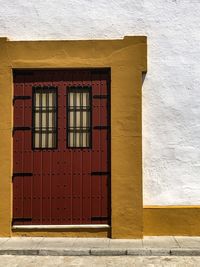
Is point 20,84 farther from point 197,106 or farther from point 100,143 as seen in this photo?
point 197,106

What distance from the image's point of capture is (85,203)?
30.6 feet

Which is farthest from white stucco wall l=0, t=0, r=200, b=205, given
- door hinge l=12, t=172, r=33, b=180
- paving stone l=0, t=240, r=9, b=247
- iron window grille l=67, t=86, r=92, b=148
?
paving stone l=0, t=240, r=9, b=247

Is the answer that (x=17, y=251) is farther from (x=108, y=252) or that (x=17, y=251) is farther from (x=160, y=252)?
(x=160, y=252)

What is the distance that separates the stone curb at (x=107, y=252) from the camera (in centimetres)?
802

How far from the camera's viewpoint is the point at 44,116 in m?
9.52

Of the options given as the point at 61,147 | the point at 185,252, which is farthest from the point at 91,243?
the point at 61,147

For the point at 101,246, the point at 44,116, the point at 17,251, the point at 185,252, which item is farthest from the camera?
the point at 44,116

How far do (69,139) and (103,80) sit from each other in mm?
1401

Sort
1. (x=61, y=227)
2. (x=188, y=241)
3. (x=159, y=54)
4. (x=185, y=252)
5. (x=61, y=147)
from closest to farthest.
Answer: (x=185, y=252), (x=188, y=241), (x=61, y=227), (x=61, y=147), (x=159, y=54)

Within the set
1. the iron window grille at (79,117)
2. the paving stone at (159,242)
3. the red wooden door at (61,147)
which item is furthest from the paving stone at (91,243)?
the iron window grille at (79,117)

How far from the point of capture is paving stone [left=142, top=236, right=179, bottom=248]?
8.34 meters

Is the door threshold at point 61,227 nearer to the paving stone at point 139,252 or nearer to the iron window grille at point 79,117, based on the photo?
the paving stone at point 139,252

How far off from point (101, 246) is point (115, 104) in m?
2.80

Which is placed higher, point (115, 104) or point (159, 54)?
point (159, 54)
